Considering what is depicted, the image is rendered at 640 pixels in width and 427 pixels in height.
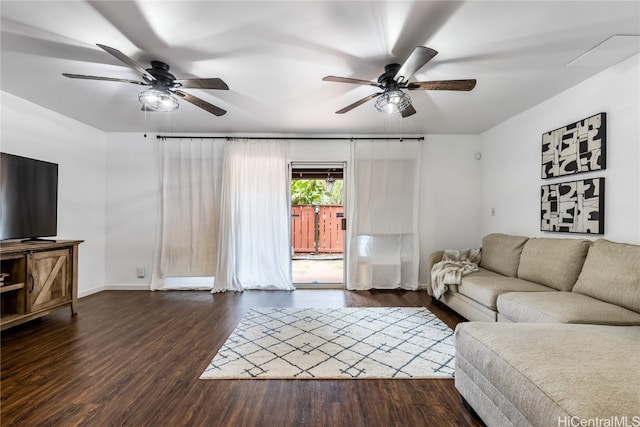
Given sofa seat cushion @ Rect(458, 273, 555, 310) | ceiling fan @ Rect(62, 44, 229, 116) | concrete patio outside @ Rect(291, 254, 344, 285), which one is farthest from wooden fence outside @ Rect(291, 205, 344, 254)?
ceiling fan @ Rect(62, 44, 229, 116)

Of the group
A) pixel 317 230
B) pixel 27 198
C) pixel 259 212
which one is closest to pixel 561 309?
pixel 259 212

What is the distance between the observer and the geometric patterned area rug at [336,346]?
214cm

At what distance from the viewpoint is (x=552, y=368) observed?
48.0 inches

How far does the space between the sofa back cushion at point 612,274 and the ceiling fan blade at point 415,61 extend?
2071 millimetres

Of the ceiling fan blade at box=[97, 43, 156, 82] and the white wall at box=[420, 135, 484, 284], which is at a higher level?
the ceiling fan blade at box=[97, 43, 156, 82]

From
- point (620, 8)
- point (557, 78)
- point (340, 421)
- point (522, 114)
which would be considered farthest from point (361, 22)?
point (522, 114)

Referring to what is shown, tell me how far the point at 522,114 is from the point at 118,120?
211 inches

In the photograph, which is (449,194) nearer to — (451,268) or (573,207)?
(451,268)

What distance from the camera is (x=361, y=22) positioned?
6.32 ft

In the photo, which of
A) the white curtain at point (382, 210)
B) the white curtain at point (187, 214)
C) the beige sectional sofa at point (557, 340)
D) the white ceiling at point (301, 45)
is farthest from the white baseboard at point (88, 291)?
the beige sectional sofa at point (557, 340)

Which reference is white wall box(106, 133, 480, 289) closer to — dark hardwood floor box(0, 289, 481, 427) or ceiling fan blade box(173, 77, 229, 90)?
dark hardwood floor box(0, 289, 481, 427)

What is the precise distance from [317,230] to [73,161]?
5.19m

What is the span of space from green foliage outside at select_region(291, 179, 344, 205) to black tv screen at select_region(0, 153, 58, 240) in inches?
203

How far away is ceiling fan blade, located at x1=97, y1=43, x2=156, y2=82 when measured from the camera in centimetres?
183
